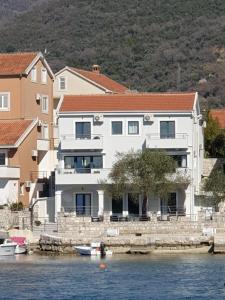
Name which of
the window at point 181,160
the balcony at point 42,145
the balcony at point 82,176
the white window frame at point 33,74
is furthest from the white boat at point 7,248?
the white window frame at point 33,74

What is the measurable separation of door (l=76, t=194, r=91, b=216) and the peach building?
3529 millimetres

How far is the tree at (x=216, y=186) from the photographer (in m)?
86.9

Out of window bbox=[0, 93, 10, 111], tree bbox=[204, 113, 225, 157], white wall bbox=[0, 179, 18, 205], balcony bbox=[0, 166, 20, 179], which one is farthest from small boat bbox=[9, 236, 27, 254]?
tree bbox=[204, 113, 225, 157]

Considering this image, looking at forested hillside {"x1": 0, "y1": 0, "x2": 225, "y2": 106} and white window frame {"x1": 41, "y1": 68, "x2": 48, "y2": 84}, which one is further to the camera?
forested hillside {"x1": 0, "y1": 0, "x2": 225, "y2": 106}

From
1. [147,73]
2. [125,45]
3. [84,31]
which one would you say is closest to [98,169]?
[147,73]

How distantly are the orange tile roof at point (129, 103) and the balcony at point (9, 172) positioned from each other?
5.30m

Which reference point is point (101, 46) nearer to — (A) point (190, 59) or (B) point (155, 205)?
(A) point (190, 59)

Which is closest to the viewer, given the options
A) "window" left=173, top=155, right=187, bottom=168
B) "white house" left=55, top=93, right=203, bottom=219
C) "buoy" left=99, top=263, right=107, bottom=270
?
"buoy" left=99, top=263, right=107, bottom=270

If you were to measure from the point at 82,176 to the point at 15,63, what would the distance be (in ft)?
43.9

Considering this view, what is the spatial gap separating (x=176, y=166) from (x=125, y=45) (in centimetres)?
7494

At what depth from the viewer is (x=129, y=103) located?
90250 millimetres

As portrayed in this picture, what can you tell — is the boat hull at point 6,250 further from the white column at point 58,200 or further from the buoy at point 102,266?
the white column at point 58,200

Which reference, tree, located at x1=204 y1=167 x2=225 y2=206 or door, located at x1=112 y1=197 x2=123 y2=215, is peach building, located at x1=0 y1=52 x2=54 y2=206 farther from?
tree, located at x1=204 y1=167 x2=225 y2=206

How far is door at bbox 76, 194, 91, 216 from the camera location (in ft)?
290
